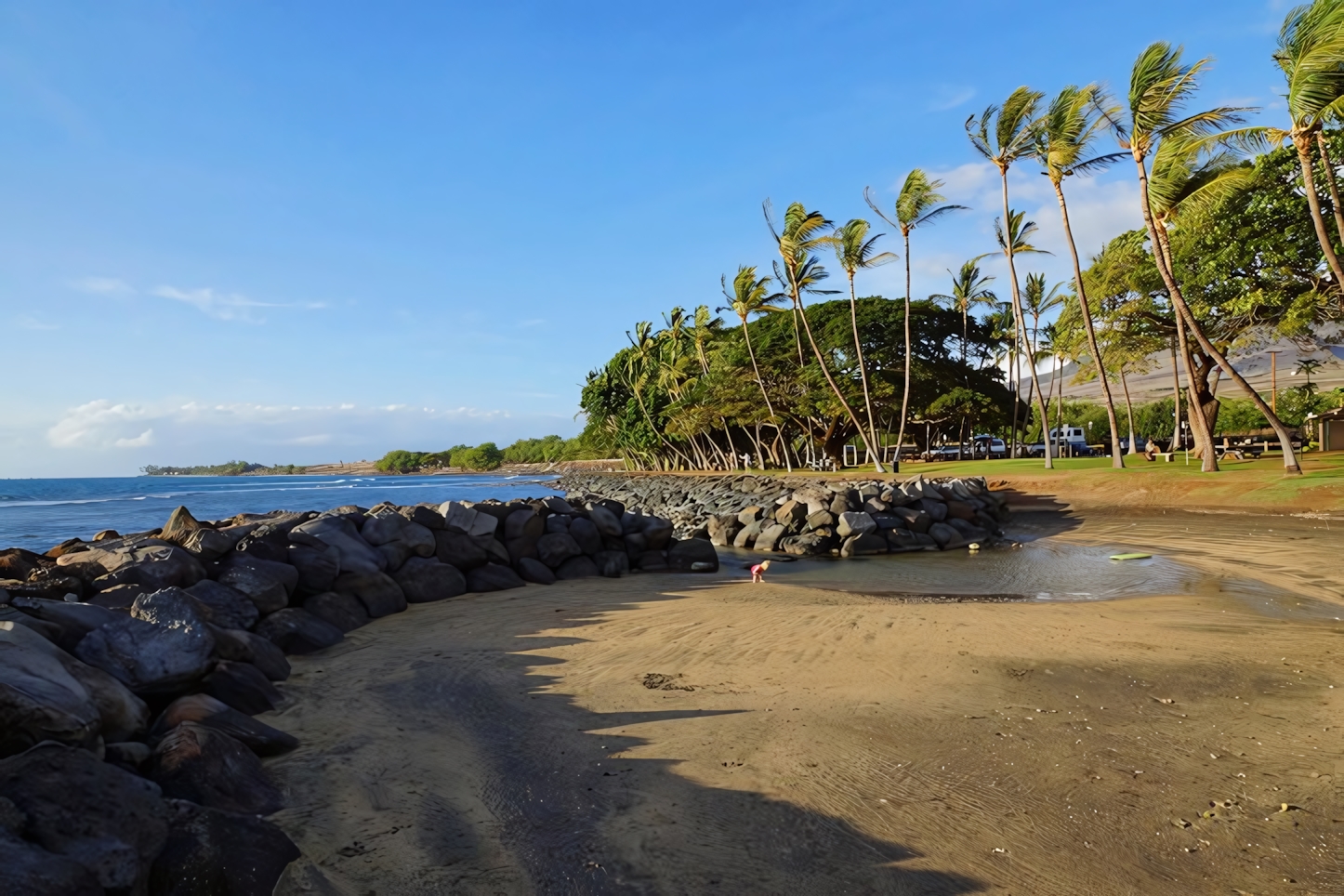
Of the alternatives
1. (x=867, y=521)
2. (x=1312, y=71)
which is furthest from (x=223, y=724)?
(x=1312, y=71)

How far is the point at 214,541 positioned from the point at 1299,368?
117ft

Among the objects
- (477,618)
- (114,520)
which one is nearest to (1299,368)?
(477,618)

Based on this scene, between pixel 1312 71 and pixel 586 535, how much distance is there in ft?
58.8

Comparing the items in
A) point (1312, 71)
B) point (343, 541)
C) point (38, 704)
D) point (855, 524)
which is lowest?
point (855, 524)

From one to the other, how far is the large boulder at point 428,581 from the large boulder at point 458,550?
14.6 inches

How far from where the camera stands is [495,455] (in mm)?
159250

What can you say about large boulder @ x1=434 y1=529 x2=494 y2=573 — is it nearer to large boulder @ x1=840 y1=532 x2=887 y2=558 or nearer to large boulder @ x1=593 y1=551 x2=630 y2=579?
large boulder @ x1=593 y1=551 x2=630 y2=579

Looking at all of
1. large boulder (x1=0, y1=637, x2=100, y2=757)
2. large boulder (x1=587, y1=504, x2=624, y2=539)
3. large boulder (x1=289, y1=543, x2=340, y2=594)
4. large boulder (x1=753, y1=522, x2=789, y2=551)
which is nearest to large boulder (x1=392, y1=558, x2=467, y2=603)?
large boulder (x1=289, y1=543, x2=340, y2=594)

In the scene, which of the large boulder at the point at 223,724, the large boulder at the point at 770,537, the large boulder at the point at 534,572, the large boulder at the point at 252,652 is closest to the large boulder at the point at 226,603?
the large boulder at the point at 252,652

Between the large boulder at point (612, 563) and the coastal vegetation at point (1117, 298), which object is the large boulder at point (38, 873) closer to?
the large boulder at point (612, 563)

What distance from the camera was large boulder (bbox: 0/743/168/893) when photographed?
272cm

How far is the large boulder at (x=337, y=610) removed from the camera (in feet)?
27.0

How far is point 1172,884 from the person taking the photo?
318 cm

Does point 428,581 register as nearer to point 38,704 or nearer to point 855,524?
point 38,704
